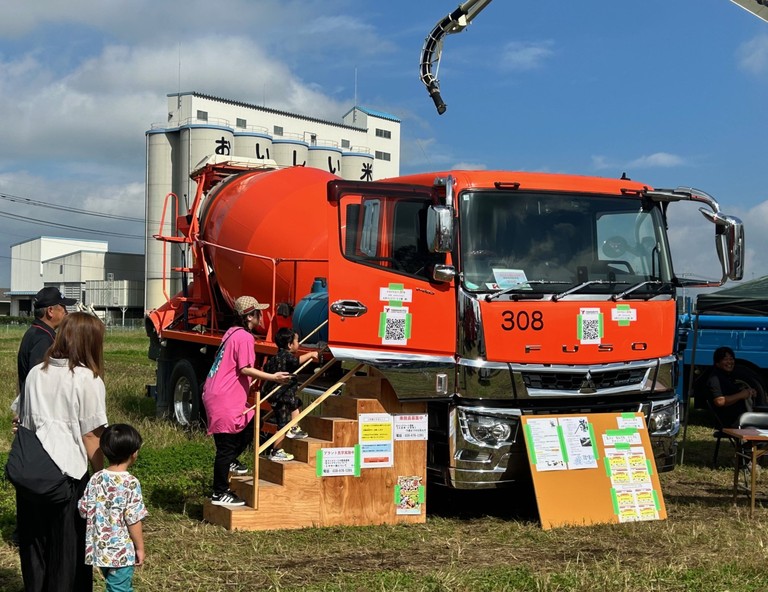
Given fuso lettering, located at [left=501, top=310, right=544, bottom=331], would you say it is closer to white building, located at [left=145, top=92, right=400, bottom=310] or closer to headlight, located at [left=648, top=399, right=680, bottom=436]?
headlight, located at [left=648, top=399, right=680, bottom=436]

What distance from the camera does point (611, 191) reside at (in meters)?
7.96

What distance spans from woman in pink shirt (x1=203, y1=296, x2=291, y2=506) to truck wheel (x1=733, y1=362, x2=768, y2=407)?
25.8 feet

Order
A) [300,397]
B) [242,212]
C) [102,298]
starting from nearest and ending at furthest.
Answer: [300,397], [242,212], [102,298]

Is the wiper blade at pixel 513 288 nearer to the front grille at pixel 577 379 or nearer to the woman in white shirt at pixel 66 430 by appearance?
the front grille at pixel 577 379

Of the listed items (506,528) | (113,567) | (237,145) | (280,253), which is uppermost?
(237,145)

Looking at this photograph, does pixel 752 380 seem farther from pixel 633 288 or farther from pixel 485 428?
pixel 485 428

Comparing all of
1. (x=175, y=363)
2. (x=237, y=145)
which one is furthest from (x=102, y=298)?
(x=175, y=363)

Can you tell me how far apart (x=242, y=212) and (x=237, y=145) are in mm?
48208

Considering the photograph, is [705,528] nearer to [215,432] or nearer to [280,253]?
[215,432]

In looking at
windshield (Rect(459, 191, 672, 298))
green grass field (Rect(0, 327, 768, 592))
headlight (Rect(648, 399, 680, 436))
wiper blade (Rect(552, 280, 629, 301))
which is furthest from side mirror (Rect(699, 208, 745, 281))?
green grass field (Rect(0, 327, 768, 592))

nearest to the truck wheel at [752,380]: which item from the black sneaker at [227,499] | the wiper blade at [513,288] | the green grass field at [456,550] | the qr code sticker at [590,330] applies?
the green grass field at [456,550]

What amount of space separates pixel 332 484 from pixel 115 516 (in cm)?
292

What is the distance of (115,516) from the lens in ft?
14.3

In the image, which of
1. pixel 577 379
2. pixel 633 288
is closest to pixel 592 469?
pixel 577 379
